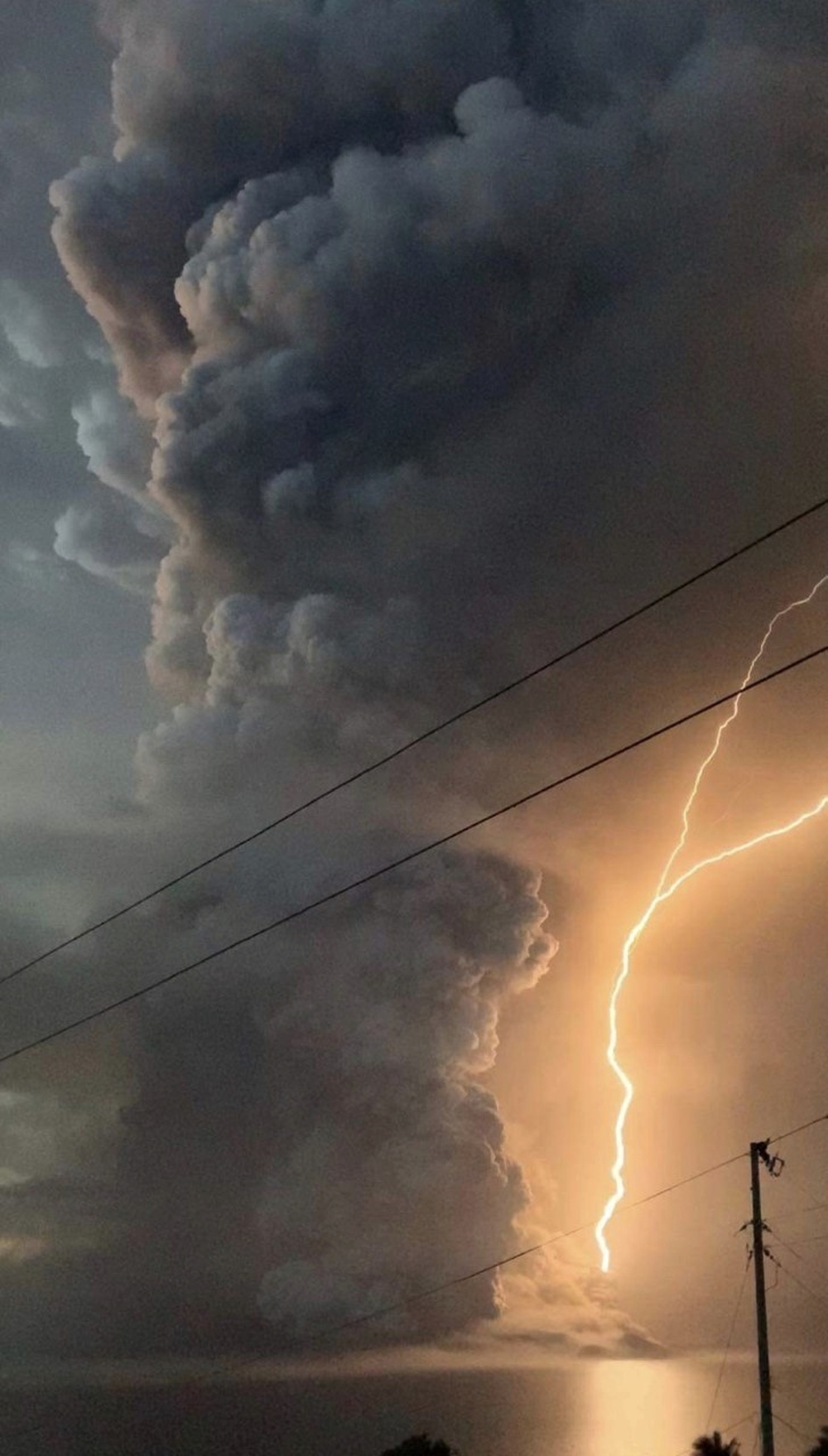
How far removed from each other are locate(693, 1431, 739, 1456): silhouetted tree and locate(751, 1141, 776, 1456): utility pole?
13.5m

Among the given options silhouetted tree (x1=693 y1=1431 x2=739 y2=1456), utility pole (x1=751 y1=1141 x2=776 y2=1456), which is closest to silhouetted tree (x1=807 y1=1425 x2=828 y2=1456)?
silhouetted tree (x1=693 y1=1431 x2=739 y2=1456)

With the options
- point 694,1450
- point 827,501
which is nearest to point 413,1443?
point 694,1450

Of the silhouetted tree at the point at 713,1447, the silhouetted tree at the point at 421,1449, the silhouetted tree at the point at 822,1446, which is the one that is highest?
the silhouetted tree at the point at 421,1449

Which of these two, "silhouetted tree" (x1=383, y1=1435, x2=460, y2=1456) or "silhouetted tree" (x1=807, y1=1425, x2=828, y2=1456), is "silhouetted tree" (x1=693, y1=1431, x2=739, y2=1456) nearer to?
"silhouetted tree" (x1=807, y1=1425, x2=828, y2=1456)

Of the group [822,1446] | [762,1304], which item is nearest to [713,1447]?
[822,1446]

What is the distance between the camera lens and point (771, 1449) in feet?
129

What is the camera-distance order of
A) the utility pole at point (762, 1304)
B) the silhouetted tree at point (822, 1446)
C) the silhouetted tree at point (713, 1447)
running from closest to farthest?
the utility pole at point (762, 1304) → the silhouetted tree at point (713, 1447) → the silhouetted tree at point (822, 1446)

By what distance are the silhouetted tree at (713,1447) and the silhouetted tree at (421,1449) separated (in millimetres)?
18983

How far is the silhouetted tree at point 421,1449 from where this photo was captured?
67188 mm

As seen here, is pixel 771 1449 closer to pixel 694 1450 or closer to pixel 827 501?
pixel 694 1450

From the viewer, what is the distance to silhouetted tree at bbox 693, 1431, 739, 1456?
5219 centimetres

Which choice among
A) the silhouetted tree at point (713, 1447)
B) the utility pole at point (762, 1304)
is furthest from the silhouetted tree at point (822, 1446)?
the utility pole at point (762, 1304)

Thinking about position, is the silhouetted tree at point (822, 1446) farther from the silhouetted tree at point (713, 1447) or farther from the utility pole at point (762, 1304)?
the utility pole at point (762, 1304)

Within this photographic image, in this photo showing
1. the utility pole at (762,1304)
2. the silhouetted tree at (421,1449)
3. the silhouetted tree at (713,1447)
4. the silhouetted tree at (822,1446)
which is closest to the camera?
the utility pole at (762,1304)
